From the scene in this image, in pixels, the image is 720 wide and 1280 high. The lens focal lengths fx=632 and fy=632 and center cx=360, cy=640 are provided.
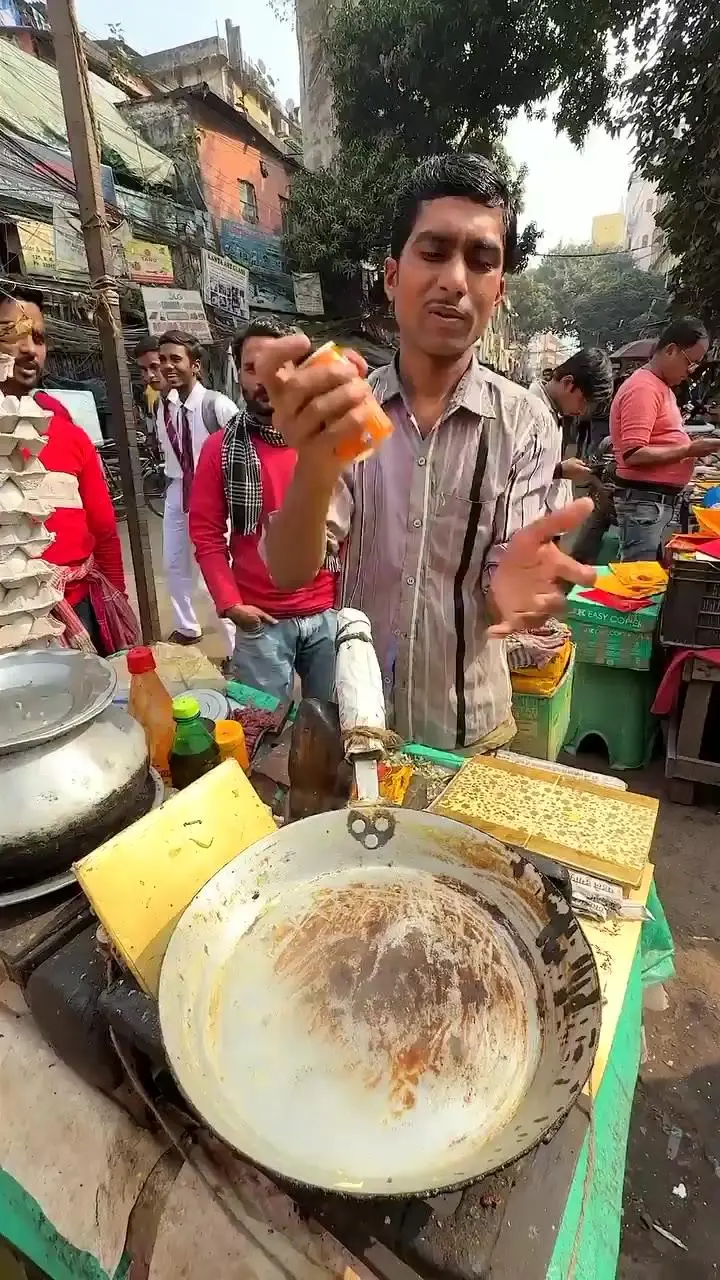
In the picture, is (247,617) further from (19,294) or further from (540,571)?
(540,571)

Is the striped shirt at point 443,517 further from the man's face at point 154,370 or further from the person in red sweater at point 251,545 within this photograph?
the man's face at point 154,370

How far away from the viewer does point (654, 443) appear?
432 centimetres

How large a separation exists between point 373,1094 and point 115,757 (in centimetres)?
72

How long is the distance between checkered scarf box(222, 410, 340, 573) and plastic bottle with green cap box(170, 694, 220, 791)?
149 centimetres

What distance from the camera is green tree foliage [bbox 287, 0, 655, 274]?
43.4ft

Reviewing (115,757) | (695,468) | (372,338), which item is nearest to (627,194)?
(372,338)

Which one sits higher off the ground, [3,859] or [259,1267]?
[3,859]

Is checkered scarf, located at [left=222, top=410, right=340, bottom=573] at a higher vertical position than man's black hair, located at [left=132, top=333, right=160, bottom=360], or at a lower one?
lower

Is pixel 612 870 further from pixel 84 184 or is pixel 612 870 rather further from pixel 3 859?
pixel 84 184

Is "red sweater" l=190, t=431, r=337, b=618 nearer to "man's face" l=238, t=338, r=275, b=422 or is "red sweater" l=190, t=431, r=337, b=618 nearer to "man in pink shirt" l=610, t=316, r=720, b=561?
"man's face" l=238, t=338, r=275, b=422

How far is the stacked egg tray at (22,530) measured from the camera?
1.74 metres

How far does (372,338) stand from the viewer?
16406mm

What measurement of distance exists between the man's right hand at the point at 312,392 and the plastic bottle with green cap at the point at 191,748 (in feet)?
2.11

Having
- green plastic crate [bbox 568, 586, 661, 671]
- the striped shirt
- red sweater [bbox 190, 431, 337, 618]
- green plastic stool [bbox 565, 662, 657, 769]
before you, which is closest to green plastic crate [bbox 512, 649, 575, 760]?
green plastic crate [bbox 568, 586, 661, 671]
